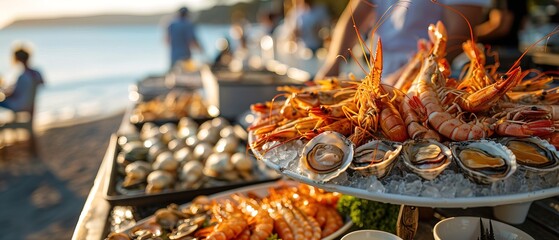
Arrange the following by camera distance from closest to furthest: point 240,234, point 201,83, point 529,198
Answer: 1. point 529,198
2. point 240,234
3. point 201,83

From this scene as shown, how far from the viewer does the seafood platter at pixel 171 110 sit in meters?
3.44

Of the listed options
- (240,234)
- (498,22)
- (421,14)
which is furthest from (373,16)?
(498,22)

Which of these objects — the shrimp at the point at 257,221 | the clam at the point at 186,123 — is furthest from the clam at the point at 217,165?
the clam at the point at 186,123

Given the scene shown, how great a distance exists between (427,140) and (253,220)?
2.49 feet

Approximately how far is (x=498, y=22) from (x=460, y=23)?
3142mm

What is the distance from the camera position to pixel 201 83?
5406 mm

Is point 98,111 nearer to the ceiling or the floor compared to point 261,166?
nearer to the floor

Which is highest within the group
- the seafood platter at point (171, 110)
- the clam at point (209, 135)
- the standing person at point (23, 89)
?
the clam at point (209, 135)

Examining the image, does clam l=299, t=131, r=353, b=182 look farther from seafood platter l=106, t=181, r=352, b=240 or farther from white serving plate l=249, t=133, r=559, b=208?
seafood platter l=106, t=181, r=352, b=240

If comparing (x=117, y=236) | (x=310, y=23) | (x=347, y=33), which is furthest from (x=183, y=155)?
(x=310, y=23)

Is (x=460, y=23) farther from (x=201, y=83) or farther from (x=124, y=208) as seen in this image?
(x=201, y=83)

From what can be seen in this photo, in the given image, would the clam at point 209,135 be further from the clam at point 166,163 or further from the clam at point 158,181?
the clam at point 158,181

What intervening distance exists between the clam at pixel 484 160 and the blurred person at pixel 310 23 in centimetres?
678

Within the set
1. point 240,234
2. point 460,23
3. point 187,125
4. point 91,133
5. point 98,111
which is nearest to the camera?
point 240,234
